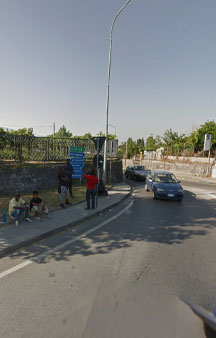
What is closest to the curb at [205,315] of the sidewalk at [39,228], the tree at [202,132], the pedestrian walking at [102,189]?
the sidewalk at [39,228]

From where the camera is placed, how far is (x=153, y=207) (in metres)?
8.49

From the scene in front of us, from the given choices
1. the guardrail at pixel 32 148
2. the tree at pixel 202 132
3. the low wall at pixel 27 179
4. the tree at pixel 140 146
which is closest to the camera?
the low wall at pixel 27 179

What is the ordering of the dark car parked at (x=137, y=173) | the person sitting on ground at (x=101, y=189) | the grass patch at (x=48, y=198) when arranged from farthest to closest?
the dark car parked at (x=137, y=173)
the person sitting on ground at (x=101, y=189)
the grass patch at (x=48, y=198)

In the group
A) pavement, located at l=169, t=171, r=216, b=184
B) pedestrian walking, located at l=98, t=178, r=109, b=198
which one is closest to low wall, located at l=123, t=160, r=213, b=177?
pavement, located at l=169, t=171, r=216, b=184

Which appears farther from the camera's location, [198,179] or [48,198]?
[198,179]

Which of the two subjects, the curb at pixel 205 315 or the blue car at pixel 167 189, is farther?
the blue car at pixel 167 189

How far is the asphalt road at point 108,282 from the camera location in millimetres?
2346

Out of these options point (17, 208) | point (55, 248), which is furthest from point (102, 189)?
point (55, 248)

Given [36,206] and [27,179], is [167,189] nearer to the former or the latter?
[36,206]

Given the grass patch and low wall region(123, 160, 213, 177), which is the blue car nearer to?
the grass patch

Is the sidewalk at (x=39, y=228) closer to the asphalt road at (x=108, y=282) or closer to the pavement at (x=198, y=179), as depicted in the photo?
the asphalt road at (x=108, y=282)

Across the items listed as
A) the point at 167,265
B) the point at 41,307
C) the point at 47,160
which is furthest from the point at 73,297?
the point at 47,160

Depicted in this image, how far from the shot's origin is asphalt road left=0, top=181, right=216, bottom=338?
2.35m

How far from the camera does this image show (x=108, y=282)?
127 inches
